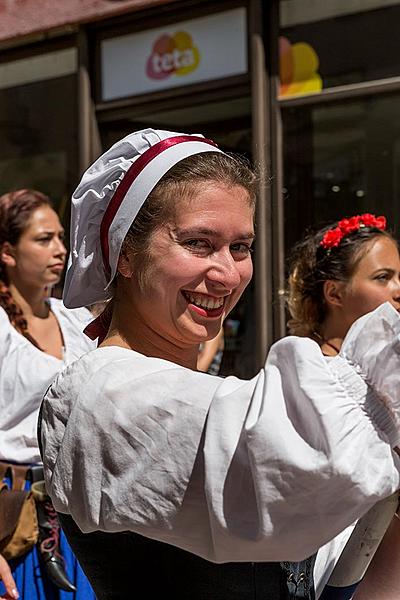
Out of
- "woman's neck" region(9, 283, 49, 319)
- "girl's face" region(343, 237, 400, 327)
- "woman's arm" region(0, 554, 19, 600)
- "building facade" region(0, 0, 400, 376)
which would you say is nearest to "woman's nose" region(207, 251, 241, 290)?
"woman's arm" region(0, 554, 19, 600)

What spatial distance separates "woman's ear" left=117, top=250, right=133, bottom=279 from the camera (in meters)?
1.83

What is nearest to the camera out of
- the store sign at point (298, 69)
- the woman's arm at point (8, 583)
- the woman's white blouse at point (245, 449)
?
the woman's white blouse at point (245, 449)

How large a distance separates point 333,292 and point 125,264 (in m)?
1.97

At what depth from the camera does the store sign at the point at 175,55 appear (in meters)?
6.10

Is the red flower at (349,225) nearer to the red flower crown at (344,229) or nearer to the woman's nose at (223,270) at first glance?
the red flower crown at (344,229)

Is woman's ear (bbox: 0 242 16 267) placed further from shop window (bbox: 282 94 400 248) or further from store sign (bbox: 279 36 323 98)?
store sign (bbox: 279 36 323 98)

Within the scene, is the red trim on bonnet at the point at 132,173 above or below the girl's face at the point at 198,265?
above

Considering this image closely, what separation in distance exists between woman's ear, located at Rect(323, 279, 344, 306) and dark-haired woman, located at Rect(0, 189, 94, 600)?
1.00m

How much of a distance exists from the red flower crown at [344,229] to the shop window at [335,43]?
6.20ft

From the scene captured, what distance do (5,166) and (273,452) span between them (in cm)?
640

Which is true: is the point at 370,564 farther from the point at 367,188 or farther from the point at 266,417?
the point at 367,188

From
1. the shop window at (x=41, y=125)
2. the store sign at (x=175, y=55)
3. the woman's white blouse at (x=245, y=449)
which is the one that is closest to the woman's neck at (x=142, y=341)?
the woman's white blouse at (x=245, y=449)

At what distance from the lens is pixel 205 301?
174 centimetres

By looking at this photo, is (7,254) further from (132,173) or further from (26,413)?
(132,173)
